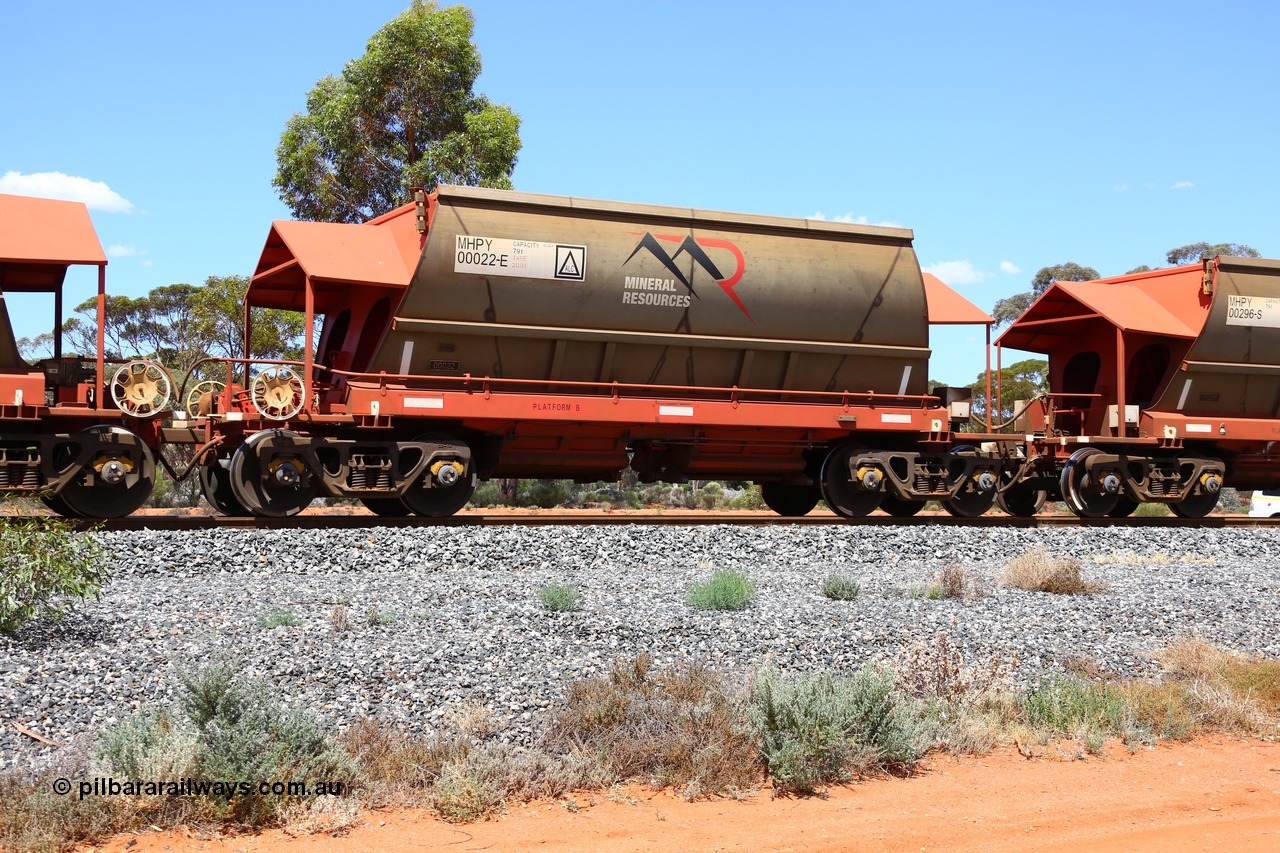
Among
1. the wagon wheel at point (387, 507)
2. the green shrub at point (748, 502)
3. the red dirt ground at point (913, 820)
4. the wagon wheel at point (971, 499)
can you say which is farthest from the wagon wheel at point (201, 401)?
the green shrub at point (748, 502)

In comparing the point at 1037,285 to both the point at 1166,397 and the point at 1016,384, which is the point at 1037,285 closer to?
the point at 1016,384

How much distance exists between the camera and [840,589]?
9547mm

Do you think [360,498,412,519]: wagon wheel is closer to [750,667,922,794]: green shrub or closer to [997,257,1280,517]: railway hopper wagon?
[750,667,922,794]: green shrub

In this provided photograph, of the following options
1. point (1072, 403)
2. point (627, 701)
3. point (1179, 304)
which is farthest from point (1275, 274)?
point (627, 701)

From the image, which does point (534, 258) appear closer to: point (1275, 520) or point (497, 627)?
point (497, 627)

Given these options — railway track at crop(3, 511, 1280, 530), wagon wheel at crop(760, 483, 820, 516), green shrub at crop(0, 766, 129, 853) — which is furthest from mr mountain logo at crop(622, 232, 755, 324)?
green shrub at crop(0, 766, 129, 853)

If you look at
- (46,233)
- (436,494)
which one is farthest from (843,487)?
(46,233)

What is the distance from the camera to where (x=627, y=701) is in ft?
20.6

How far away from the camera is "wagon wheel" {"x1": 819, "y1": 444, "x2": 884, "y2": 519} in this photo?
51.3 ft

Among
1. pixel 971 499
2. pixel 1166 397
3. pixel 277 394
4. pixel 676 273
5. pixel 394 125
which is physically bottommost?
pixel 971 499

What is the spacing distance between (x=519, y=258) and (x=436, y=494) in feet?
10.0

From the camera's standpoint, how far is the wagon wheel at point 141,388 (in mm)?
11930

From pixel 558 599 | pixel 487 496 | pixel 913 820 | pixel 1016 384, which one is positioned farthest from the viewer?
pixel 1016 384

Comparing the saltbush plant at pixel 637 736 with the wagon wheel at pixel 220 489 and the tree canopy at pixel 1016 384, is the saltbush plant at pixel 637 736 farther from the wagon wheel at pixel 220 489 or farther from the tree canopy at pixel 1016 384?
the tree canopy at pixel 1016 384
